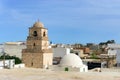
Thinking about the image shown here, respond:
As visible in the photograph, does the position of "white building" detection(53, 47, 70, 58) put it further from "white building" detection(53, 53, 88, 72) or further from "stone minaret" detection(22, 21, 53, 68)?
"white building" detection(53, 53, 88, 72)

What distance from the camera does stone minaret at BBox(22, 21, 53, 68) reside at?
4003 centimetres

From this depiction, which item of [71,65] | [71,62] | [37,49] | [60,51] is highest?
[60,51]

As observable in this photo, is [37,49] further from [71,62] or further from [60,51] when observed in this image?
[60,51]

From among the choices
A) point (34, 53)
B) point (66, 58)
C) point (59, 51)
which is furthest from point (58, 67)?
point (59, 51)

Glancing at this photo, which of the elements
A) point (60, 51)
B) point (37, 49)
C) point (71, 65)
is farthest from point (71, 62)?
point (60, 51)

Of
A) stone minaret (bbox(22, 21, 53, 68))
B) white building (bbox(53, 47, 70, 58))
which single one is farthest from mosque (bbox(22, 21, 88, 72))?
white building (bbox(53, 47, 70, 58))

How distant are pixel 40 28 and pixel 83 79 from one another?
49.6ft

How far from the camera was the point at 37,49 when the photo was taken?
40344 mm

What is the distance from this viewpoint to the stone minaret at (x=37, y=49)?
40.0m

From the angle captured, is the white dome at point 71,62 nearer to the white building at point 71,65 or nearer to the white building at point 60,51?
the white building at point 71,65

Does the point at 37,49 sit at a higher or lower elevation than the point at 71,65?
higher

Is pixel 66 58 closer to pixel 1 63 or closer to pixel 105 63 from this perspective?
pixel 1 63

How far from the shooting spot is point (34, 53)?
40.2 meters

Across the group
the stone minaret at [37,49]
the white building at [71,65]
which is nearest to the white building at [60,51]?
the stone minaret at [37,49]
